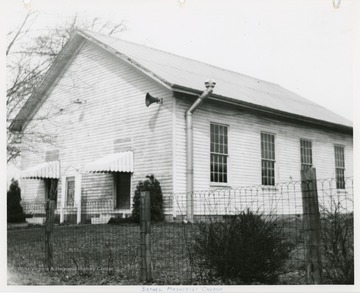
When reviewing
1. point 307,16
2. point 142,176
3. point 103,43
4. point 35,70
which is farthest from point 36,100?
point 307,16

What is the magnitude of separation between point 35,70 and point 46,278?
613cm

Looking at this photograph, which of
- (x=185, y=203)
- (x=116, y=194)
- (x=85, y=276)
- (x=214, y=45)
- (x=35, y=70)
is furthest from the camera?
(x=116, y=194)

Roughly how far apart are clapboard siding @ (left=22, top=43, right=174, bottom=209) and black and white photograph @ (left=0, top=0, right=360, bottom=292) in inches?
1.9

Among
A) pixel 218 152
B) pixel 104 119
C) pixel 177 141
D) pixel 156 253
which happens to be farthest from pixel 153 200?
pixel 156 253

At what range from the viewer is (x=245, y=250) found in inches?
284

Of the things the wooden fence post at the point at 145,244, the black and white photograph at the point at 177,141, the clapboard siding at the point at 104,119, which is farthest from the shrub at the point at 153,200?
the wooden fence post at the point at 145,244

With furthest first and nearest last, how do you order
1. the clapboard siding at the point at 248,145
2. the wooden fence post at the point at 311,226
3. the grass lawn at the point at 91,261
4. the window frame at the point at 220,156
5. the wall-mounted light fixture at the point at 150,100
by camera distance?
the window frame at the point at 220,156 < the clapboard siding at the point at 248,145 < the wall-mounted light fixture at the point at 150,100 < the grass lawn at the point at 91,261 < the wooden fence post at the point at 311,226

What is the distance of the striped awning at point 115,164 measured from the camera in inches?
587

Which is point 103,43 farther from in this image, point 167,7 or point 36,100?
point 167,7

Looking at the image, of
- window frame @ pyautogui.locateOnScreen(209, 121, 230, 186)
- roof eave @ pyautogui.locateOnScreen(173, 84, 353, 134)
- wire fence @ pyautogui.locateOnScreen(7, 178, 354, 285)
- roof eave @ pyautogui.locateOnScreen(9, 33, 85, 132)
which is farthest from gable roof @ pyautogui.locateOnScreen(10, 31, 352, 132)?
wire fence @ pyautogui.locateOnScreen(7, 178, 354, 285)

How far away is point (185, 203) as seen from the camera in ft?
45.8

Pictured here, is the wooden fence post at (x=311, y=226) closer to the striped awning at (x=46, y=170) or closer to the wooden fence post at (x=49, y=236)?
the wooden fence post at (x=49, y=236)

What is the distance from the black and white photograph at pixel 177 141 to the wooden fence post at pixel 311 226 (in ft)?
0.07

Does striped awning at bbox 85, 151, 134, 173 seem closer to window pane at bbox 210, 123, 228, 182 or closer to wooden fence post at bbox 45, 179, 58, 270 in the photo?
window pane at bbox 210, 123, 228, 182
